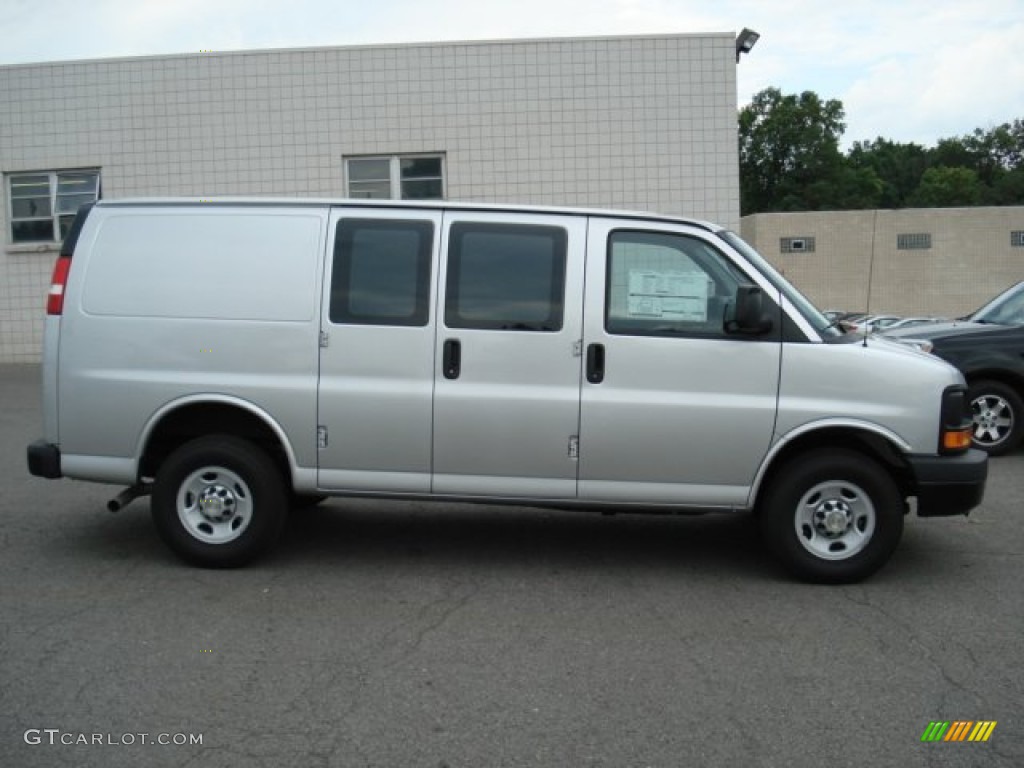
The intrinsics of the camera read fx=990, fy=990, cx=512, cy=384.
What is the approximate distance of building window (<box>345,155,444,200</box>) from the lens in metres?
18.1

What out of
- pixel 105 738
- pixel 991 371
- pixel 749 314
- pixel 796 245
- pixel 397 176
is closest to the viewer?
pixel 105 738

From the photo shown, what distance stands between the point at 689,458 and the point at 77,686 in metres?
3.38

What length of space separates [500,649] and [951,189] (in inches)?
3545

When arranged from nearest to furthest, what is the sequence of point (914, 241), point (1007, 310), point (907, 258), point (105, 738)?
point (105, 738)
point (1007, 310)
point (914, 241)
point (907, 258)

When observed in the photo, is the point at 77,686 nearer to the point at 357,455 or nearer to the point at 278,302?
the point at 357,455

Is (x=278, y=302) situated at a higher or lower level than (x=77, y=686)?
higher

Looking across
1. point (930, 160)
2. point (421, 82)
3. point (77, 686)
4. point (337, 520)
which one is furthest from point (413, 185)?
point (930, 160)

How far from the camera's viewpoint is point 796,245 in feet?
119

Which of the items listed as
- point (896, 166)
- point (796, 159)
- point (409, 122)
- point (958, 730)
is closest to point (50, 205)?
point (409, 122)

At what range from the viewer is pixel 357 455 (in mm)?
5910

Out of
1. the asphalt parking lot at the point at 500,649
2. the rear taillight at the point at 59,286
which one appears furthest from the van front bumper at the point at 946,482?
the rear taillight at the point at 59,286

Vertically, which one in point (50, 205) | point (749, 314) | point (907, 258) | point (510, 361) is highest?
point (907, 258)

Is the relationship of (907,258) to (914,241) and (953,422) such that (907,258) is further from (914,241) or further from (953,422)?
(953,422)

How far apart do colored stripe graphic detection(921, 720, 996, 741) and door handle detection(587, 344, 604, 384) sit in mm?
2540
